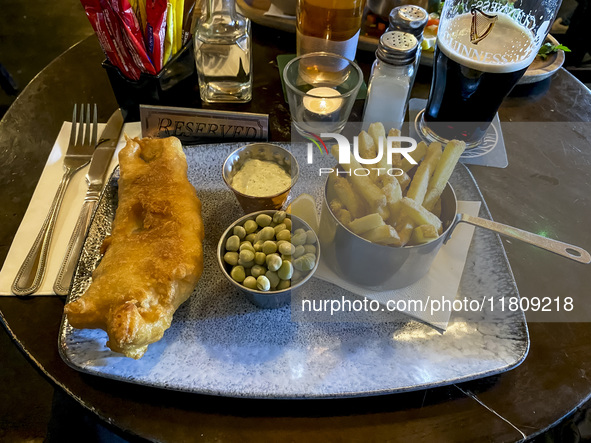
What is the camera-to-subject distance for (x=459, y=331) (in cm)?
129

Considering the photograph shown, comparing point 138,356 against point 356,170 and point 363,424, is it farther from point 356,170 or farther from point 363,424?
point 356,170

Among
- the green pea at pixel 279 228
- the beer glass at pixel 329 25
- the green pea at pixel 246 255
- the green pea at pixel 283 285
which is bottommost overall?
the green pea at pixel 283 285

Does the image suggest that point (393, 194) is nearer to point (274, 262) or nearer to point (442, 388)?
point (274, 262)

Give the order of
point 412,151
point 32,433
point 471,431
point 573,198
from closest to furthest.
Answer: point 471,431 → point 412,151 → point 573,198 → point 32,433

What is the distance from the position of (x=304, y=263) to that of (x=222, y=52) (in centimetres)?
115

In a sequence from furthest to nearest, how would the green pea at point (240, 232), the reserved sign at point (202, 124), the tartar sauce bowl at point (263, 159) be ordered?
the reserved sign at point (202, 124) → the tartar sauce bowl at point (263, 159) → the green pea at point (240, 232)

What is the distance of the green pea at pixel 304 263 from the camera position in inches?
48.8

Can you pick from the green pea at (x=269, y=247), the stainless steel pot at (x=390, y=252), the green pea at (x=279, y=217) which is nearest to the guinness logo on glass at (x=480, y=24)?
the stainless steel pot at (x=390, y=252)

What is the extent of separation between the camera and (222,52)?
75.7 inches

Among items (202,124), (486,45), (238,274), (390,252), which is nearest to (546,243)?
(390,252)

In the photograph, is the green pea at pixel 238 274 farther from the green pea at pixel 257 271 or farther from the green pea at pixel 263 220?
the green pea at pixel 263 220

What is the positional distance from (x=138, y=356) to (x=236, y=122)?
97 centimetres

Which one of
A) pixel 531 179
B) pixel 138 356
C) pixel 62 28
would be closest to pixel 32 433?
pixel 138 356

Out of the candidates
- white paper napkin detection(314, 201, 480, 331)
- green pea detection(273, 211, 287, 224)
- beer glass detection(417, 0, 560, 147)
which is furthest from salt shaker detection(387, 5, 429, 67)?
green pea detection(273, 211, 287, 224)
